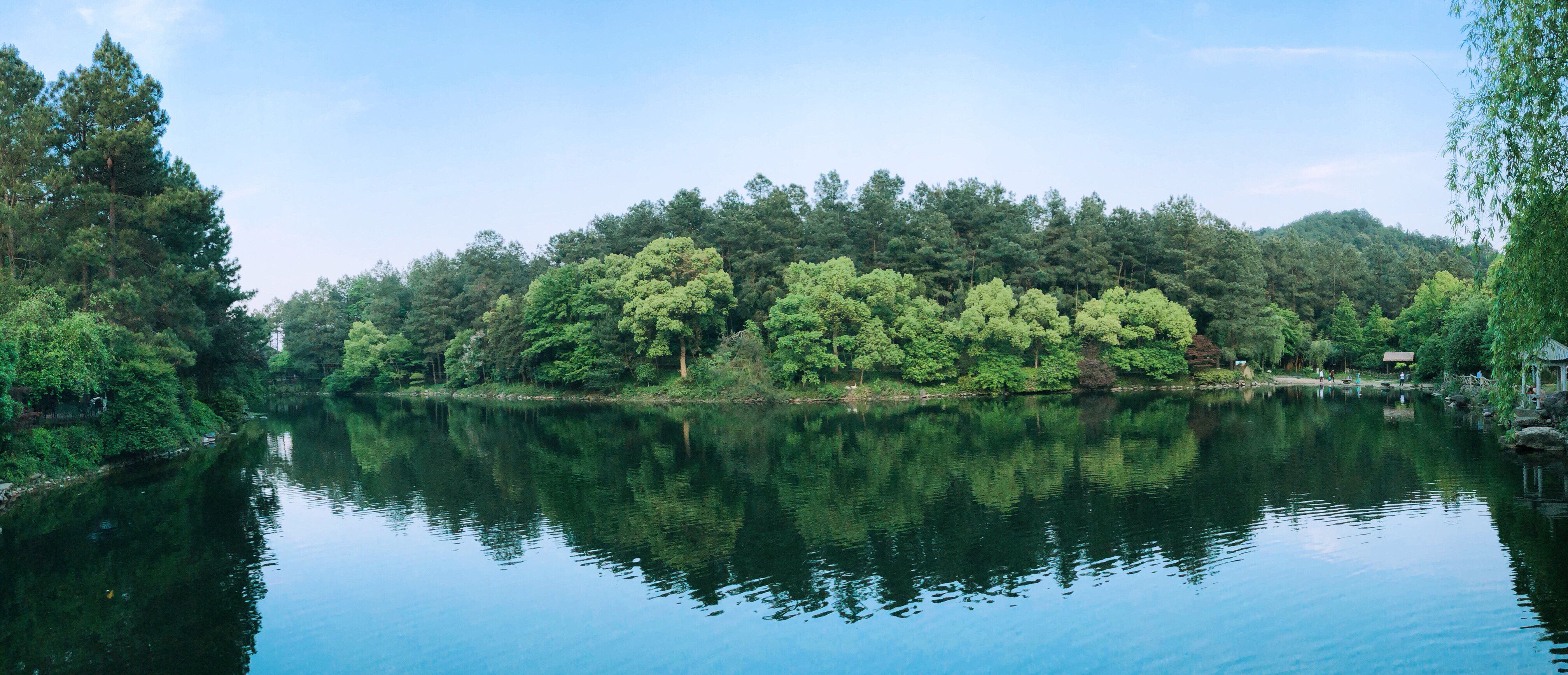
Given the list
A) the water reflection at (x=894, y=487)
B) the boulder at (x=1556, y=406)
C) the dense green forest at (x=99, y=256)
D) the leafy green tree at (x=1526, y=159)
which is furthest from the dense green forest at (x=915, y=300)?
the leafy green tree at (x=1526, y=159)

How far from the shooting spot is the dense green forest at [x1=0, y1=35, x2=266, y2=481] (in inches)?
947

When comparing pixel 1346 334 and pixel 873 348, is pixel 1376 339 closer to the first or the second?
pixel 1346 334

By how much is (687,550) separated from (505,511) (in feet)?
21.3

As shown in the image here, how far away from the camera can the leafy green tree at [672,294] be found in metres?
52.0

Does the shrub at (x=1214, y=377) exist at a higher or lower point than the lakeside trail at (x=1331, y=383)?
higher

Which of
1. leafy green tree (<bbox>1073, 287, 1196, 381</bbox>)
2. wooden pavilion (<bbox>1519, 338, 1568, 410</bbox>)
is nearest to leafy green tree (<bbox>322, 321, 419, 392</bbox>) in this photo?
leafy green tree (<bbox>1073, 287, 1196, 381</bbox>)

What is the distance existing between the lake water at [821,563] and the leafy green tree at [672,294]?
24.6 m

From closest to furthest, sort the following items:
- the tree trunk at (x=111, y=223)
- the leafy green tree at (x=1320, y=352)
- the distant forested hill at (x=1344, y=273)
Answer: the tree trunk at (x=111, y=223) < the leafy green tree at (x=1320, y=352) < the distant forested hill at (x=1344, y=273)

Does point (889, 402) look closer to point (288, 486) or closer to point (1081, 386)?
point (1081, 386)

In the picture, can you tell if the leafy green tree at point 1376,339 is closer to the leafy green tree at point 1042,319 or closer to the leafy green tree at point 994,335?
the leafy green tree at point 1042,319

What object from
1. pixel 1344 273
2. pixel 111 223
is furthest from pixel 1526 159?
pixel 1344 273

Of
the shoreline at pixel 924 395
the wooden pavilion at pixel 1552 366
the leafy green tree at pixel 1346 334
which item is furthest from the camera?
the leafy green tree at pixel 1346 334

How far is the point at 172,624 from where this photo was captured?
12117 mm

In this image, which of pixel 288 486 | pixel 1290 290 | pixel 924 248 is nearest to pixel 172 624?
pixel 288 486
